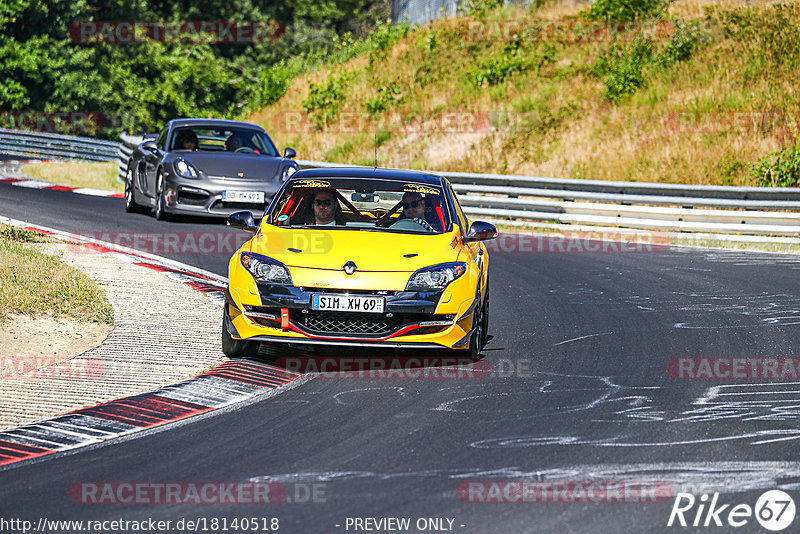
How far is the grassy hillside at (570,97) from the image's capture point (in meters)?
25.6

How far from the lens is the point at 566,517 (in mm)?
4934

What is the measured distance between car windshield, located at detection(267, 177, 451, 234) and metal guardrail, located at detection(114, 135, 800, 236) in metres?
10.1

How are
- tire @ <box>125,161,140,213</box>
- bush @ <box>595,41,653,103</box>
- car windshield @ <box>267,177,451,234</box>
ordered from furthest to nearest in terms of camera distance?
1. bush @ <box>595,41,653,103</box>
2. tire @ <box>125,161,140,213</box>
3. car windshield @ <box>267,177,451,234</box>

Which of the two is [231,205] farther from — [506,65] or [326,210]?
[506,65]

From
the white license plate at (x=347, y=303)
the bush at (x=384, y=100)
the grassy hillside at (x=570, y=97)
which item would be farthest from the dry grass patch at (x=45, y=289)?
the bush at (x=384, y=100)

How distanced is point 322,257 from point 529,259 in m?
7.80

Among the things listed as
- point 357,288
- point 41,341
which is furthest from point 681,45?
point 41,341

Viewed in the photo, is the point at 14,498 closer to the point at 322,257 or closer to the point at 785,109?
the point at 322,257

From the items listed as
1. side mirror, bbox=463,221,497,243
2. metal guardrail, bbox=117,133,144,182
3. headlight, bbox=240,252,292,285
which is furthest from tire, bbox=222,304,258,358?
metal guardrail, bbox=117,133,144,182

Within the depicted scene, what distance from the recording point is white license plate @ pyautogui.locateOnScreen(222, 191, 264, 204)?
16.6m

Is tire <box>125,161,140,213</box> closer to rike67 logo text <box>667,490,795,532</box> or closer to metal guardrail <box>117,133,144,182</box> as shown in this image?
metal guardrail <box>117,133,144,182</box>

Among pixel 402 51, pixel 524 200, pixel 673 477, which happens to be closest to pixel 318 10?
pixel 402 51

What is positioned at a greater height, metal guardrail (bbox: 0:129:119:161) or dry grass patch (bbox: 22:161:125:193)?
metal guardrail (bbox: 0:129:119:161)

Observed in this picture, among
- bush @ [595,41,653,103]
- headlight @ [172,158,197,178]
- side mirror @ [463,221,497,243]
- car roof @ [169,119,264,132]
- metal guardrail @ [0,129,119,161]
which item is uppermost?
bush @ [595,41,653,103]
